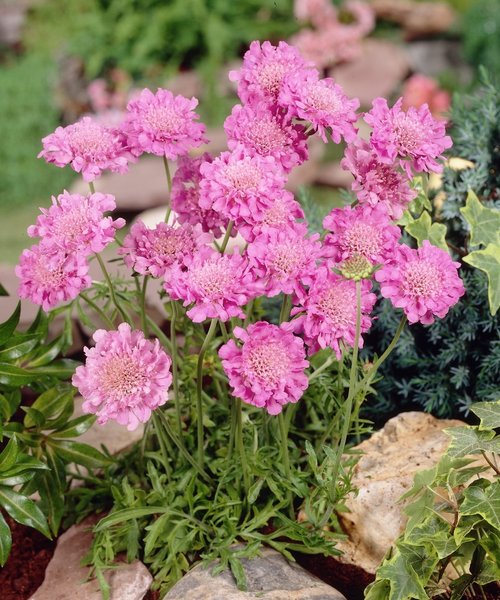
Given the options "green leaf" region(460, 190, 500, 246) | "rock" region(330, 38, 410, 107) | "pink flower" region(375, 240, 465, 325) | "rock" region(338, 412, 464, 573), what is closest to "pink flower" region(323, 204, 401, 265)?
"pink flower" region(375, 240, 465, 325)

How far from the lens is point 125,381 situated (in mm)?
1530

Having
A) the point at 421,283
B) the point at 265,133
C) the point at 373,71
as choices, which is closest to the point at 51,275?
the point at 265,133

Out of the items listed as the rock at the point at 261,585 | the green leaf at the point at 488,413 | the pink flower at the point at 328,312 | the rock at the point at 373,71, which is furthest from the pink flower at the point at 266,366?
the rock at the point at 373,71

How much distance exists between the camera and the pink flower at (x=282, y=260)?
1.56 meters

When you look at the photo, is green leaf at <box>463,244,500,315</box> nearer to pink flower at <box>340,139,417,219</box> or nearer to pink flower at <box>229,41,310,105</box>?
pink flower at <box>340,139,417,219</box>

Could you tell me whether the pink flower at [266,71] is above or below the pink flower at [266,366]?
above

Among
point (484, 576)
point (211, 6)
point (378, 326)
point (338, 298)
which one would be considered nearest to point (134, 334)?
point (338, 298)

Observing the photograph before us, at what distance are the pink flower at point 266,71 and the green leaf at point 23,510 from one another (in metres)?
1.03

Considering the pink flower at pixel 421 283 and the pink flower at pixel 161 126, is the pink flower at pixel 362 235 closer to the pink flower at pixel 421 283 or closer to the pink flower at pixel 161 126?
the pink flower at pixel 421 283

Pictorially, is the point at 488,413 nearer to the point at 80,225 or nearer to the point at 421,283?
the point at 421,283

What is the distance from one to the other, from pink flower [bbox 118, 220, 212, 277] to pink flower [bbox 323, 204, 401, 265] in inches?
10.9

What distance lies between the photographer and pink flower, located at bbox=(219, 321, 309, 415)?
1.50 metres

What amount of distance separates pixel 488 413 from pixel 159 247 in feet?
2.54

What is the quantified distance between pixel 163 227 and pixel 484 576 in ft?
3.29
